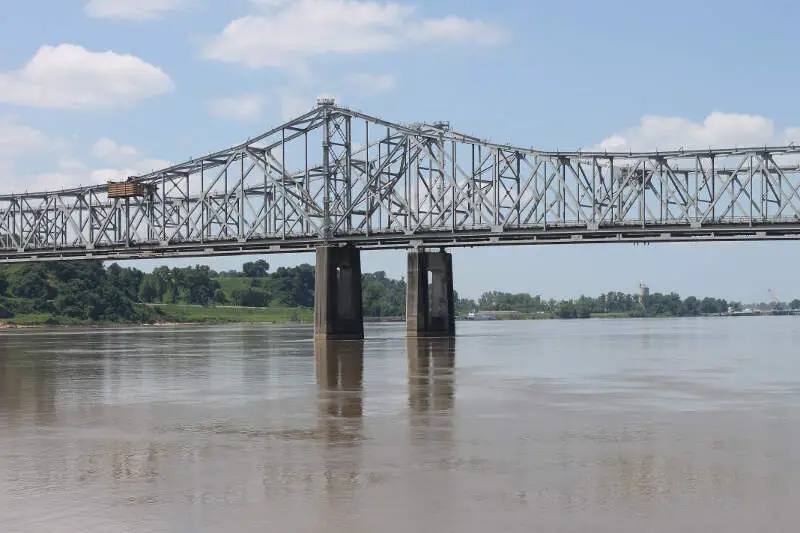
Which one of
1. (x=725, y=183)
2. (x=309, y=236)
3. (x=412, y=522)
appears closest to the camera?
(x=412, y=522)

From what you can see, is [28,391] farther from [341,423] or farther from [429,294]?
[429,294]

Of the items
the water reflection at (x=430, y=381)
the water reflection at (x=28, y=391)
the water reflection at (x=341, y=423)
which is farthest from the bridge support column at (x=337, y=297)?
the water reflection at (x=28, y=391)

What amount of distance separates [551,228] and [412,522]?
8714 centimetres

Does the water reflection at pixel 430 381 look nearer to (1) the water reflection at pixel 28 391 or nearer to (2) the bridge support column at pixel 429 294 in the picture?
(1) the water reflection at pixel 28 391

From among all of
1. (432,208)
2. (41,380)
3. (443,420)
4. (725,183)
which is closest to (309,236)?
(432,208)

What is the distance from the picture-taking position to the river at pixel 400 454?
1720 cm

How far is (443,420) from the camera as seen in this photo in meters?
30.7

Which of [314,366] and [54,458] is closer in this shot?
[54,458]

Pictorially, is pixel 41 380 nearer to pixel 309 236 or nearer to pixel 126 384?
pixel 126 384

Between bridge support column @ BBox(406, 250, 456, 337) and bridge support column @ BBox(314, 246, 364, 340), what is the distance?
27.4 ft

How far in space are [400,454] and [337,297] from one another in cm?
7731

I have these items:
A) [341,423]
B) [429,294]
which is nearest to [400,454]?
[341,423]

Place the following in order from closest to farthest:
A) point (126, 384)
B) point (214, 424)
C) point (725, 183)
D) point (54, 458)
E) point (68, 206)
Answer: point (54, 458)
point (214, 424)
point (126, 384)
point (725, 183)
point (68, 206)

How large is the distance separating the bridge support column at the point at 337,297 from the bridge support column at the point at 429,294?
Answer: 834 cm
